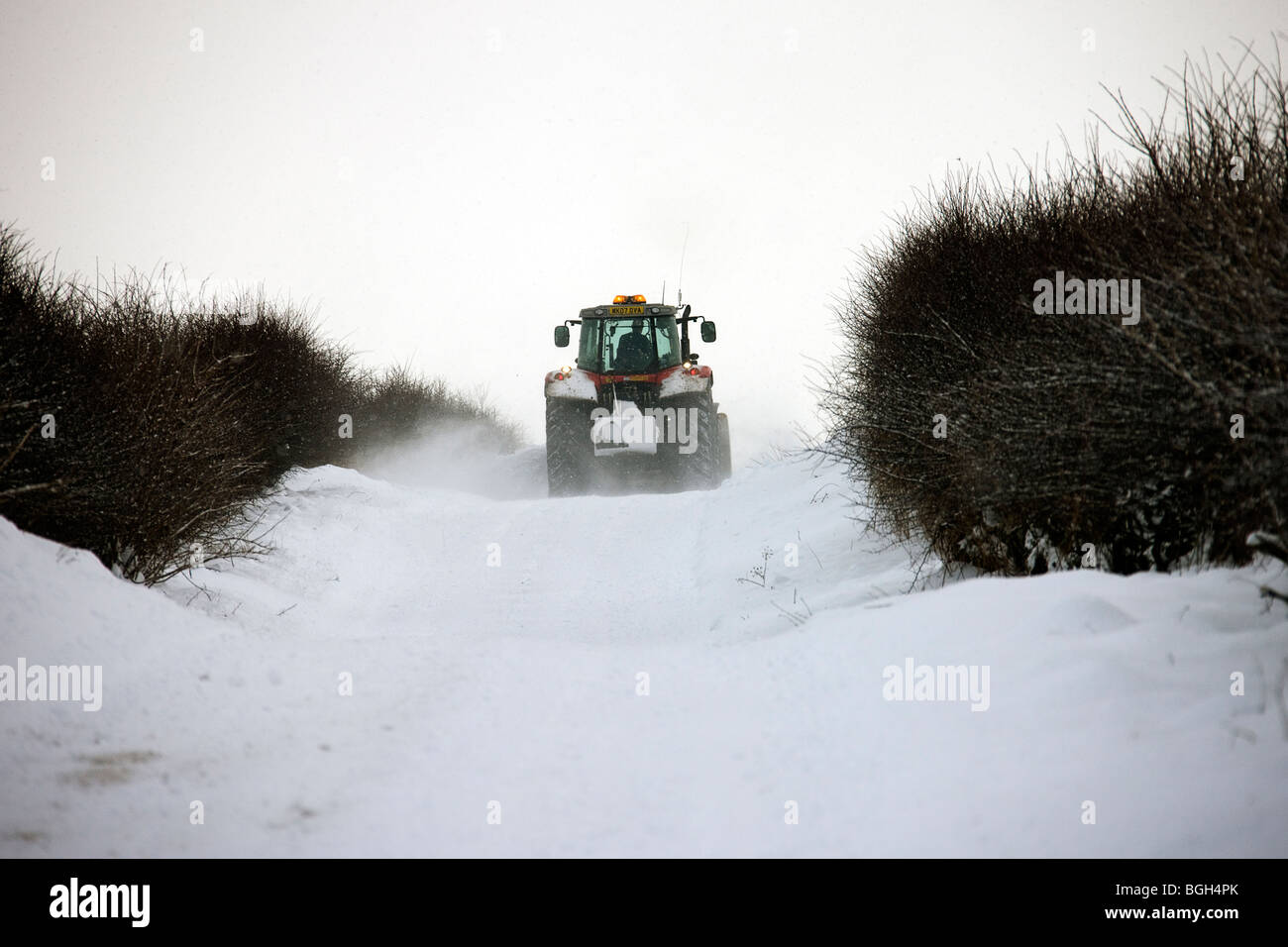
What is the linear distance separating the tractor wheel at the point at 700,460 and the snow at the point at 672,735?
26.1 feet

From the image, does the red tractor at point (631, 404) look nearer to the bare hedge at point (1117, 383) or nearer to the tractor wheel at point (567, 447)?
the tractor wheel at point (567, 447)

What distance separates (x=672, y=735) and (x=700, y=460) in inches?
383

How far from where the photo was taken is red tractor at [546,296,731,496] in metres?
12.6

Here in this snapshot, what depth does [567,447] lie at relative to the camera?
1295 centimetres

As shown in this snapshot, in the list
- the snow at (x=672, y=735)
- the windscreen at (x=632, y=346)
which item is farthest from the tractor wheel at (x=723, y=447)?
the snow at (x=672, y=735)

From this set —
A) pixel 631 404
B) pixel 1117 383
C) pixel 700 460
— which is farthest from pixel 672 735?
pixel 700 460

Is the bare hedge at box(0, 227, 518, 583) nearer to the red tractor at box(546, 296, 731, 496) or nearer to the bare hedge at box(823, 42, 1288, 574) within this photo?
the red tractor at box(546, 296, 731, 496)

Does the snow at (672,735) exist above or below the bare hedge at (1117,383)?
below

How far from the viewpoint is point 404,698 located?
4.09 m

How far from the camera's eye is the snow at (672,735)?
266 cm

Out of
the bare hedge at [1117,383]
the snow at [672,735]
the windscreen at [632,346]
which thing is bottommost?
the snow at [672,735]

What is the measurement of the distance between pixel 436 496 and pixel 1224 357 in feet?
42.9

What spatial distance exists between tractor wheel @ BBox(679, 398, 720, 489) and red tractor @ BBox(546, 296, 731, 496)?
0.05 ft
